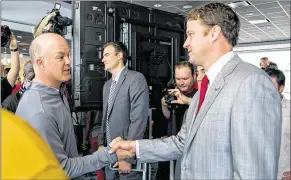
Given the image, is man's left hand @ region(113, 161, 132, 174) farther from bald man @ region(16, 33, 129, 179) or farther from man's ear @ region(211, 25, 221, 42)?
man's ear @ region(211, 25, 221, 42)

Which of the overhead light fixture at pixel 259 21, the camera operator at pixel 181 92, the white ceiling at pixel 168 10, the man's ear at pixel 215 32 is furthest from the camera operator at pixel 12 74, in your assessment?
the overhead light fixture at pixel 259 21

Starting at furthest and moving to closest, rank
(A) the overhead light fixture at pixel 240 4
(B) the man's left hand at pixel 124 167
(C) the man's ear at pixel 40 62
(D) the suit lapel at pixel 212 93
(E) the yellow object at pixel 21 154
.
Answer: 1. (A) the overhead light fixture at pixel 240 4
2. (B) the man's left hand at pixel 124 167
3. (C) the man's ear at pixel 40 62
4. (D) the suit lapel at pixel 212 93
5. (E) the yellow object at pixel 21 154

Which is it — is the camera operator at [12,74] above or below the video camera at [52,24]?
below

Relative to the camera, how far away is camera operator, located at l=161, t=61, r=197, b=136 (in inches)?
103

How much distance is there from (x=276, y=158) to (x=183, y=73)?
164cm

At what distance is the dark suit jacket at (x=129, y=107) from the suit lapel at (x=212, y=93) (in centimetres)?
116

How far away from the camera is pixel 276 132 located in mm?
1173

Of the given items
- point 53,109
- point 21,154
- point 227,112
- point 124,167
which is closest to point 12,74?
point 124,167

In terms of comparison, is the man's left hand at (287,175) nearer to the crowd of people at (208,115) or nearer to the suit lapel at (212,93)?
the crowd of people at (208,115)

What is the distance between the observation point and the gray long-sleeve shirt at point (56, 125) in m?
1.27

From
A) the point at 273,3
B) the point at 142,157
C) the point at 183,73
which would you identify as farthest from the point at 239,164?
the point at 273,3

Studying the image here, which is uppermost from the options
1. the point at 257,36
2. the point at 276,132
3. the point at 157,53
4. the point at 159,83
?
the point at 257,36

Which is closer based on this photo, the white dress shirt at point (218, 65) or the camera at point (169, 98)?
the white dress shirt at point (218, 65)

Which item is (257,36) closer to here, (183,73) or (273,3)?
(273,3)
